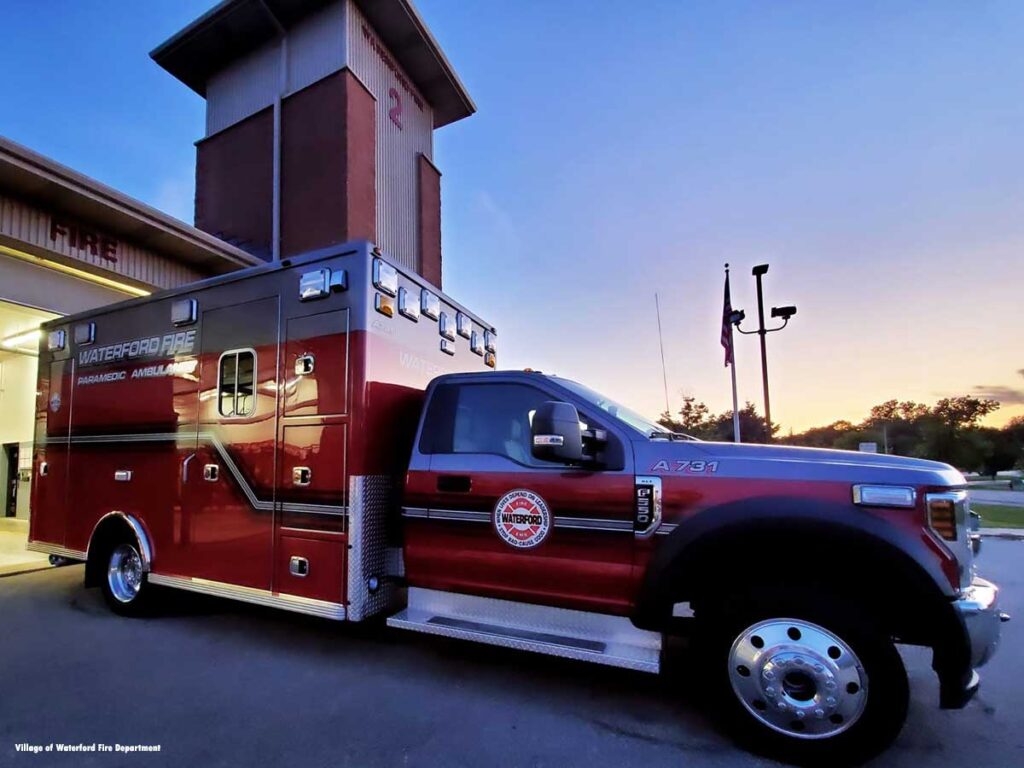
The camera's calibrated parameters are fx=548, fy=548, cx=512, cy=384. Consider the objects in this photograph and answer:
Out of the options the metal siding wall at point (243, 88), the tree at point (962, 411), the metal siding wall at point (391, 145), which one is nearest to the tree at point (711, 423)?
the metal siding wall at point (391, 145)

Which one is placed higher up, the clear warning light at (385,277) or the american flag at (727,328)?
the american flag at (727,328)

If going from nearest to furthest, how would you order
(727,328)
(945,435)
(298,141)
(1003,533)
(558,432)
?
(558,432), (1003,533), (298,141), (727,328), (945,435)

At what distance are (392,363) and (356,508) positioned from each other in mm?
1041

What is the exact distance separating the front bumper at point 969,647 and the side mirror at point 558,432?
73.1 inches

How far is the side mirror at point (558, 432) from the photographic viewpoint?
9.64 feet

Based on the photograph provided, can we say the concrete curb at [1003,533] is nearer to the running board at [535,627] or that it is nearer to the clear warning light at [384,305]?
the running board at [535,627]

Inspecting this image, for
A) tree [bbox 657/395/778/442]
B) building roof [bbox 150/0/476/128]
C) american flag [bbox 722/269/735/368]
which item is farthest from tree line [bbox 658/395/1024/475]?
building roof [bbox 150/0/476/128]

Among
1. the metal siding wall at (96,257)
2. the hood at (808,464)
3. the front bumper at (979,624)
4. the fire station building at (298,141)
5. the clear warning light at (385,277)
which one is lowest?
the front bumper at (979,624)

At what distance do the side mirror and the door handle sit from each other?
68cm

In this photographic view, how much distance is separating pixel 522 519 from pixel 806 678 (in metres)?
1.61

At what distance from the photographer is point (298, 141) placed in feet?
43.5

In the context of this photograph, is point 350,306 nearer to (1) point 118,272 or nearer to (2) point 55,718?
(2) point 55,718

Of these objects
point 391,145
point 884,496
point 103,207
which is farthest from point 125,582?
point 391,145

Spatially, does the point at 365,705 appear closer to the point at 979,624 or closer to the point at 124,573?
the point at 979,624
